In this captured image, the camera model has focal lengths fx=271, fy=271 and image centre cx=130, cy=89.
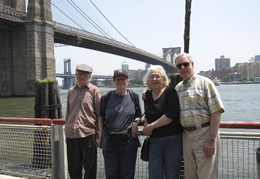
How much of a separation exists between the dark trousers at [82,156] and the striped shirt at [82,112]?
7 cm

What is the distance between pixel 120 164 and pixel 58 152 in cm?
80

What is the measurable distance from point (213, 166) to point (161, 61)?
4541 cm

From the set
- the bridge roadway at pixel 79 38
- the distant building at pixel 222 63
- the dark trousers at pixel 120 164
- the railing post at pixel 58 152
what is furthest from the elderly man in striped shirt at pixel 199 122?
the distant building at pixel 222 63

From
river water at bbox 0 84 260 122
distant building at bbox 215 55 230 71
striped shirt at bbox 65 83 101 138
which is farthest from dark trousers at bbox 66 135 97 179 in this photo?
distant building at bbox 215 55 230 71

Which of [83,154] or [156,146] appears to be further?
[83,154]

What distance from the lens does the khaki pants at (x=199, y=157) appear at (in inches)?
75.2

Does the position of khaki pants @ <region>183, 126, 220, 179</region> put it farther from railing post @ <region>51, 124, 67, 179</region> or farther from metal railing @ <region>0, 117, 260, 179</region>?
railing post @ <region>51, 124, 67, 179</region>

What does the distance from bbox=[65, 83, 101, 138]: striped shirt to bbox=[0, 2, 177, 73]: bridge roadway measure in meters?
26.8

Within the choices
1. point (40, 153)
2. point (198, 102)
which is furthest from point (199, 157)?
point (40, 153)

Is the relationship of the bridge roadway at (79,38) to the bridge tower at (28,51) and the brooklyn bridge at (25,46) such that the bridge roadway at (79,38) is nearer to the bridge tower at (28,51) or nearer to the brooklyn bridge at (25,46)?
the brooklyn bridge at (25,46)

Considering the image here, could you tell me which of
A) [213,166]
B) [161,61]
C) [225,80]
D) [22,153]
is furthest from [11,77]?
[225,80]

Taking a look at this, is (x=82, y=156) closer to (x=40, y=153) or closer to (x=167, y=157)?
(x=40, y=153)

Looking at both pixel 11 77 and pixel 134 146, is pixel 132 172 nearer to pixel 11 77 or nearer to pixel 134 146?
pixel 134 146

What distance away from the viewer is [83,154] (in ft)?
7.93
